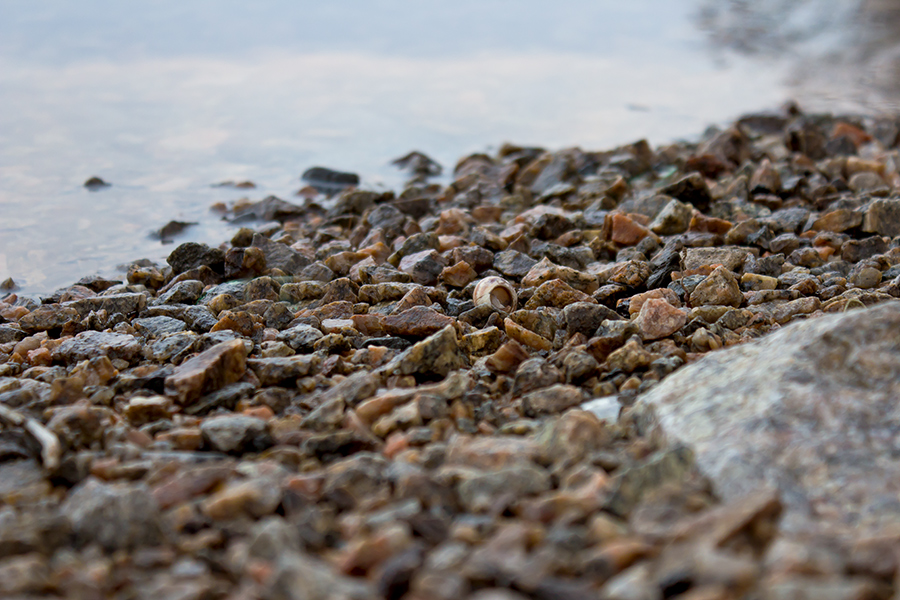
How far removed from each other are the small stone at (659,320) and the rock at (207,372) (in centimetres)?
119

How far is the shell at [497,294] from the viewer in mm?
2564

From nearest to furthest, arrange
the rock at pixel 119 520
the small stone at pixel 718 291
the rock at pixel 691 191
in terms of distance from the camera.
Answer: the rock at pixel 119 520, the small stone at pixel 718 291, the rock at pixel 691 191

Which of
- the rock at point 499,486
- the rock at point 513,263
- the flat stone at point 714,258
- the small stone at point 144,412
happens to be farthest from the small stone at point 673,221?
the small stone at point 144,412

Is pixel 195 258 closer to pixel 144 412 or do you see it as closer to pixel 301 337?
pixel 301 337

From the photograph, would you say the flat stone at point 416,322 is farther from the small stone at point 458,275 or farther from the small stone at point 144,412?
the small stone at point 144,412

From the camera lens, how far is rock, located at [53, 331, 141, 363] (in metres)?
2.31

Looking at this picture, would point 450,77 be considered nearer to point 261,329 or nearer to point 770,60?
point 770,60

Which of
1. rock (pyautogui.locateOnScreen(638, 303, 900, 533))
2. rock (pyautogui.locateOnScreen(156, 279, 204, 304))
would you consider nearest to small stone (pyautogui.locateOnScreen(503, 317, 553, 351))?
rock (pyautogui.locateOnScreen(638, 303, 900, 533))

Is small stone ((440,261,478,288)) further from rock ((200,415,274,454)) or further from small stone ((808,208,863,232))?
small stone ((808,208,863,232))

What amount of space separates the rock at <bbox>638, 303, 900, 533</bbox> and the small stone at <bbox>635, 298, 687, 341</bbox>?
426mm

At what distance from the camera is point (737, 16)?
10086 millimetres

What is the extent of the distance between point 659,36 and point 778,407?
8.63 m

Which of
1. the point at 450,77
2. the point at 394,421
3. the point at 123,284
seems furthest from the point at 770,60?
the point at 394,421

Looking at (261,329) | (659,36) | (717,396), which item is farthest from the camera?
(659,36)
